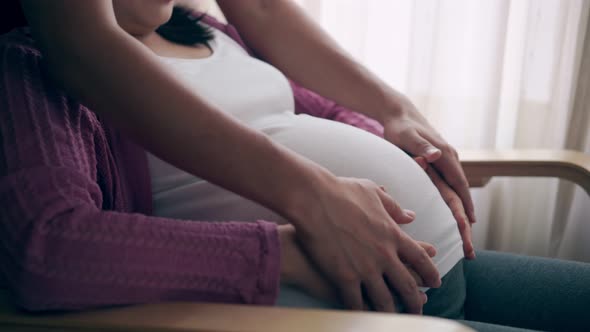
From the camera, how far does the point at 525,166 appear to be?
119 cm

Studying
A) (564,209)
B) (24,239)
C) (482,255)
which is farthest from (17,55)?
(564,209)

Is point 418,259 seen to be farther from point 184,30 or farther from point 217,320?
point 184,30

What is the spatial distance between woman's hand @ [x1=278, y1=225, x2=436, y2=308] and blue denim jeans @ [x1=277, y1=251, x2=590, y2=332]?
26cm

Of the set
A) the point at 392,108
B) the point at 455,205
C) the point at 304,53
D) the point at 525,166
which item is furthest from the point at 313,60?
the point at 525,166

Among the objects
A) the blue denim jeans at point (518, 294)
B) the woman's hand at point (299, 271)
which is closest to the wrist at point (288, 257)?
the woman's hand at point (299, 271)

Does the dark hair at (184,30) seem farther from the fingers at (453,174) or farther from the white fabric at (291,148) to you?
the fingers at (453,174)

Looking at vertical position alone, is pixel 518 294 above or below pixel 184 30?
below

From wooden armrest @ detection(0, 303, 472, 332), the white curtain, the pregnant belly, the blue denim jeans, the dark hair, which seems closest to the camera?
wooden armrest @ detection(0, 303, 472, 332)

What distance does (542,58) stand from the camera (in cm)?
166

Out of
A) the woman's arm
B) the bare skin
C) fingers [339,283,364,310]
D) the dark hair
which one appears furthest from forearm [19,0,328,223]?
the woman's arm

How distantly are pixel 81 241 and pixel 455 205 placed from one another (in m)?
0.68

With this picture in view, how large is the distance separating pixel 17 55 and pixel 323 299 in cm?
49

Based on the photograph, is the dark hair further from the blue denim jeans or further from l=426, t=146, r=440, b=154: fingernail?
the blue denim jeans

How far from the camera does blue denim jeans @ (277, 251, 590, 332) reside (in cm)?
90
